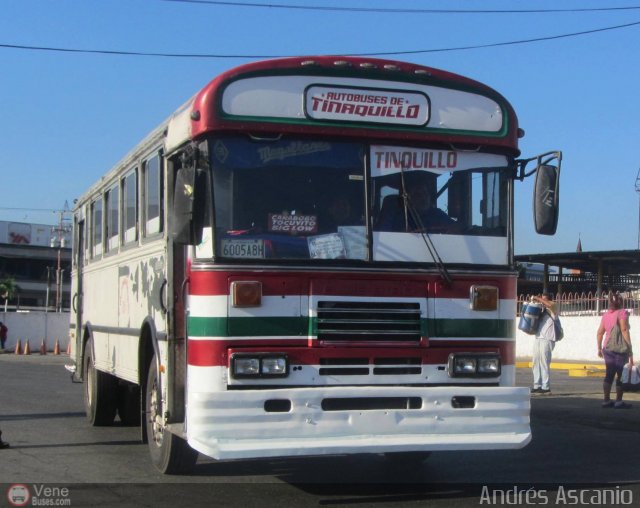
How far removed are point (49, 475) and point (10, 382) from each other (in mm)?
11752

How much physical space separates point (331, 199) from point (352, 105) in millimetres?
765

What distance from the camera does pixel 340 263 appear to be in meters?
7.10

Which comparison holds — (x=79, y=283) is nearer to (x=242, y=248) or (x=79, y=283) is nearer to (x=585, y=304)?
(x=242, y=248)

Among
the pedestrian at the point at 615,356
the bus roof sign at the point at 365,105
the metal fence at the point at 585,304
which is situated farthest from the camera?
the metal fence at the point at 585,304

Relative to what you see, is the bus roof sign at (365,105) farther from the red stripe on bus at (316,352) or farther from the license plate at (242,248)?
the red stripe on bus at (316,352)

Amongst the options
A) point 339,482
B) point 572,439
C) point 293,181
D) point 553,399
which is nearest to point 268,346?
point 293,181

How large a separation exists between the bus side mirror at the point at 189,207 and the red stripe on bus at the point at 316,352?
0.78 meters

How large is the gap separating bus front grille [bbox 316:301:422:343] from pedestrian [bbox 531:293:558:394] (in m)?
8.52

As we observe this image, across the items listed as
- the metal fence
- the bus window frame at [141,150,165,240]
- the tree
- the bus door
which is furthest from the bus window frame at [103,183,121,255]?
the tree

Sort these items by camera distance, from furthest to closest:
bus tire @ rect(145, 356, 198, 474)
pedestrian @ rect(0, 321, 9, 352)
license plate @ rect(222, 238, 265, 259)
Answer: pedestrian @ rect(0, 321, 9, 352), bus tire @ rect(145, 356, 198, 474), license plate @ rect(222, 238, 265, 259)

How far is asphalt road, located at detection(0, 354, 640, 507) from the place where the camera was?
289 inches

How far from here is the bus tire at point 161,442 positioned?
7.91 m

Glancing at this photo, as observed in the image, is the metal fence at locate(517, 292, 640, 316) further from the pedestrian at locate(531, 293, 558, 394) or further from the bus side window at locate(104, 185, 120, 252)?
the bus side window at locate(104, 185, 120, 252)

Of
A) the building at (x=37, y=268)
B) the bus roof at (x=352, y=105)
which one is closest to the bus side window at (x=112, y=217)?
the bus roof at (x=352, y=105)
